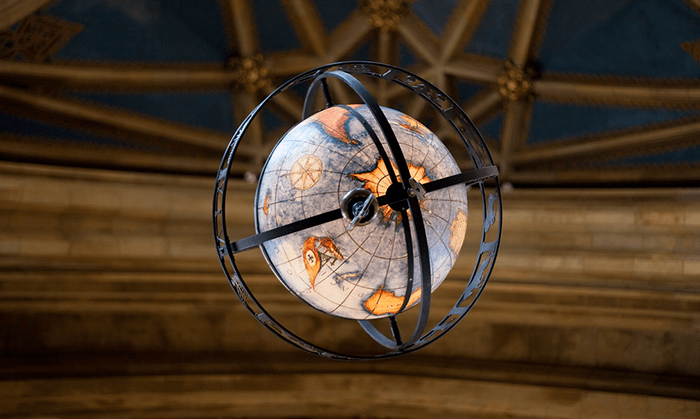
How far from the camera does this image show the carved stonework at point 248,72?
5.58 meters

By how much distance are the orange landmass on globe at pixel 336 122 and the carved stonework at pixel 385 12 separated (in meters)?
3.00

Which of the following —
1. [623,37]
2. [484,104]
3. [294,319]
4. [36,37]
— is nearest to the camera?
[36,37]

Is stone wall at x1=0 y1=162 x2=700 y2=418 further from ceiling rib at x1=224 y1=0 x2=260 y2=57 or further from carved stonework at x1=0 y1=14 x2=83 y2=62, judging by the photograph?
ceiling rib at x1=224 y1=0 x2=260 y2=57

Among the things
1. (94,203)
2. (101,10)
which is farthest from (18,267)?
(101,10)

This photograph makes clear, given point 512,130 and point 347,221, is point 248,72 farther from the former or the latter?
point 347,221

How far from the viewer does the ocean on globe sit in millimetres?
2443

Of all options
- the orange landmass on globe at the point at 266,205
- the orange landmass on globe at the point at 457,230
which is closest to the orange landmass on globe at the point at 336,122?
the orange landmass on globe at the point at 266,205

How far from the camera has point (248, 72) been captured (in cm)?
558

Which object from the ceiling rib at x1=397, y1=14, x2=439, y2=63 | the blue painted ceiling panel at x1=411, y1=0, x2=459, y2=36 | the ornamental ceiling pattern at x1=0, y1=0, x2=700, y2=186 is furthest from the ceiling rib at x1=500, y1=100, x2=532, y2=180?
the blue painted ceiling panel at x1=411, y1=0, x2=459, y2=36

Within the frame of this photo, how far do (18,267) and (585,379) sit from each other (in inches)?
218

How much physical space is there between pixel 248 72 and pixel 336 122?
127 inches

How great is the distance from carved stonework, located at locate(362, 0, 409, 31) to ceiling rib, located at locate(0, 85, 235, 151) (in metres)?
1.90

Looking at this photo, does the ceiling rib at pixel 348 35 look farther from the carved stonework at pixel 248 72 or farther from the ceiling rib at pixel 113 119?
the ceiling rib at pixel 113 119

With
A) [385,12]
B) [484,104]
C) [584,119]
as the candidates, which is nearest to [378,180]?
[385,12]
